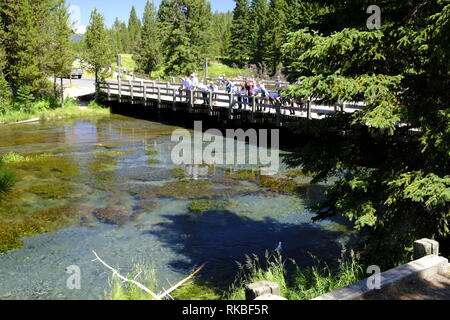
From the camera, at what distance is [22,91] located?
33.3 metres

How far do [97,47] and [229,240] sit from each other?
31.7m

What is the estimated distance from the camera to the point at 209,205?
14266mm

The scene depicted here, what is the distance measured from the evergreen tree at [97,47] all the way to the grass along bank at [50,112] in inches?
121

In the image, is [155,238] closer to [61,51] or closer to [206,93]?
[206,93]

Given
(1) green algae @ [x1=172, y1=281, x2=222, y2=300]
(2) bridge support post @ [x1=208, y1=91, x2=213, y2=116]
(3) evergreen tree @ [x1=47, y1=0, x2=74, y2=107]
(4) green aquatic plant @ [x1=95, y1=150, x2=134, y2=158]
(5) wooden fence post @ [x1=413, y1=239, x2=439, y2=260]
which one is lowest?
(1) green algae @ [x1=172, y1=281, x2=222, y2=300]

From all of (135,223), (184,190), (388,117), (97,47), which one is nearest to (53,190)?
(184,190)

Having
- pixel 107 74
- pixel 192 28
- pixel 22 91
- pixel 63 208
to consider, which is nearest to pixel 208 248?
pixel 63 208

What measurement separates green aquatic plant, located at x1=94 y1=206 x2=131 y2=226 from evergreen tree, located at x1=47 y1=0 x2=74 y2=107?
76.8ft

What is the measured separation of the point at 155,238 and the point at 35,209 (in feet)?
14.0

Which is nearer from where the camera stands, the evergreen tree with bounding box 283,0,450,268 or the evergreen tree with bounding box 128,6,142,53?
the evergreen tree with bounding box 283,0,450,268

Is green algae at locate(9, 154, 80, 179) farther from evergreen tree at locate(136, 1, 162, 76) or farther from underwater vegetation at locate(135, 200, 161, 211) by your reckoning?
evergreen tree at locate(136, 1, 162, 76)

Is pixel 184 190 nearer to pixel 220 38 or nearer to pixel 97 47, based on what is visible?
pixel 97 47

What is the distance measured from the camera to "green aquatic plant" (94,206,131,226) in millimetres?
Answer: 12641

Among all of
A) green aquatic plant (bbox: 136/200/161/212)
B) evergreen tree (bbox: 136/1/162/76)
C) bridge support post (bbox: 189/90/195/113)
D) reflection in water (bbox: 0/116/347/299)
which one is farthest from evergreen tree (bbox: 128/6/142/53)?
green aquatic plant (bbox: 136/200/161/212)
